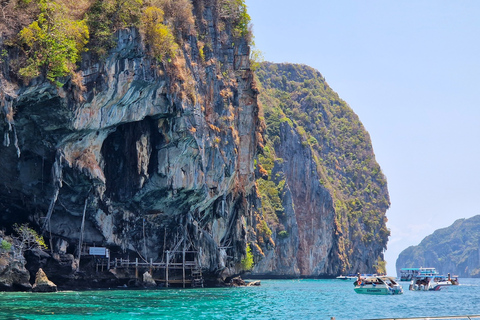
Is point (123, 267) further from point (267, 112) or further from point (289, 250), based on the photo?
point (267, 112)

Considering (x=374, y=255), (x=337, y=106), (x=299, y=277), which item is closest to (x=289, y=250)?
(x=299, y=277)

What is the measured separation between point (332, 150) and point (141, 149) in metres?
111

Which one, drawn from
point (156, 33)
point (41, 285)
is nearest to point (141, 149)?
point (156, 33)

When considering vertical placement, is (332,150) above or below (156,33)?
above

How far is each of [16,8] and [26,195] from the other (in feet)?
51.6

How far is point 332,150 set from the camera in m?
161

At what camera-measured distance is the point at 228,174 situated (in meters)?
64.1

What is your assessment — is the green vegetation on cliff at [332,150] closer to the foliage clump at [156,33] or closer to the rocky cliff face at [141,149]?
the rocky cliff face at [141,149]

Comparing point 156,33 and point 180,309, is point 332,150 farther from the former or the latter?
point 180,309

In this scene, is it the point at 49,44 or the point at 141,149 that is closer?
the point at 49,44

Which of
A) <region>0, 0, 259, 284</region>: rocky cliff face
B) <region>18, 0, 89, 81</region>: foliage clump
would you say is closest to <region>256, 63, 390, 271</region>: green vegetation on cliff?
<region>0, 0, 259, 284</region>: rocky cliff face

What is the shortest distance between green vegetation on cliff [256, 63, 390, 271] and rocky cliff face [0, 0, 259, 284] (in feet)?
177

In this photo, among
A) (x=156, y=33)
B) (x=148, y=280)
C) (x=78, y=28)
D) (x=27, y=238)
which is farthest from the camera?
(x=148, y=280)

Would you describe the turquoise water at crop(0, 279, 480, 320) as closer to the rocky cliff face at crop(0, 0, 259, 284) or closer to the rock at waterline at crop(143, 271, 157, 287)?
the rocky cliff face at crop(0, 0, 259, 284)
